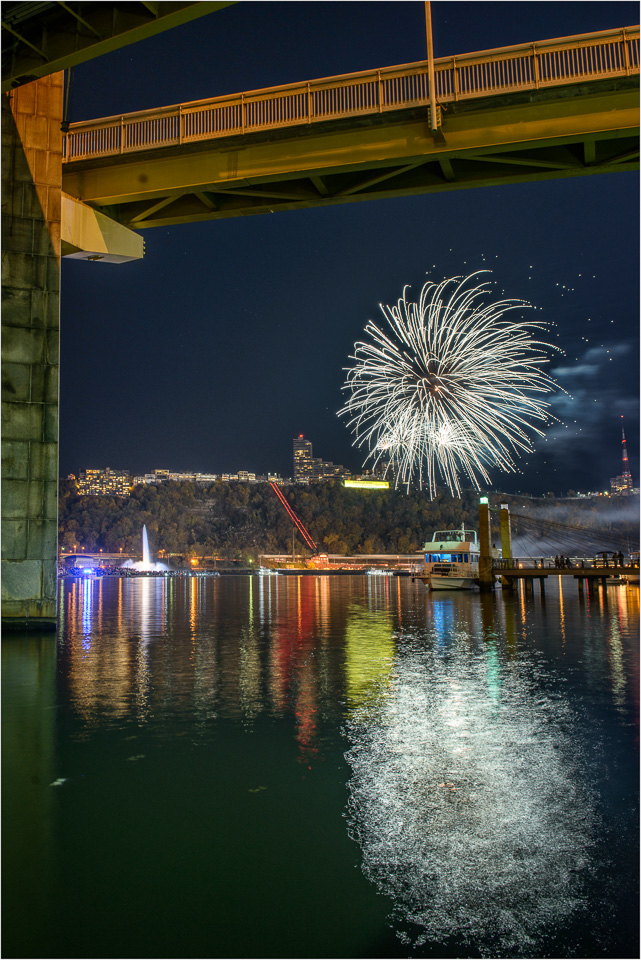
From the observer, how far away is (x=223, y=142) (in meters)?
22.0

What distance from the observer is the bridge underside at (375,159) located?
19656 millimetres

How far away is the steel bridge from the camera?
759 inches

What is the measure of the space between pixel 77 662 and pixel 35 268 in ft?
38.3

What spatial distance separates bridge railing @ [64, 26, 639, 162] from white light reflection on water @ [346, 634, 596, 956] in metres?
16.5

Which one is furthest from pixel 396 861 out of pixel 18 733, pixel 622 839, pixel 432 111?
pixel 432 111

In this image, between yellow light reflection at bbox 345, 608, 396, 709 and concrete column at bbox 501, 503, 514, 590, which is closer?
yellow light reflection at bbox 345, 608, 396, 709

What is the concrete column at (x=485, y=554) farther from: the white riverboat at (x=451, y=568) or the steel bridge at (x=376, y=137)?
the steel bridge at (x=376, y=137)

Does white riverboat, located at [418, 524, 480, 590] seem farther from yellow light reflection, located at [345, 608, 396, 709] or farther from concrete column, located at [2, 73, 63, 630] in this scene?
concrete column, located at [2, 73, 63, 630]

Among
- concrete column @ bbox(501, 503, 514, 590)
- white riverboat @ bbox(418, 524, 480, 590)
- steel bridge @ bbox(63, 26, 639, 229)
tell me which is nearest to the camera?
steel bridge @ bbox(63, 26, 639, 229)

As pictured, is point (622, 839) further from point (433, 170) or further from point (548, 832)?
point (433, 170)

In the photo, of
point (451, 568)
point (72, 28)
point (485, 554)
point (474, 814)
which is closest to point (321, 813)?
point (474, 814)

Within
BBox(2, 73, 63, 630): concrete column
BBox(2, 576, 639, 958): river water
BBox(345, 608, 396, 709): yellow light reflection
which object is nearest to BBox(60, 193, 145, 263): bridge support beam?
BBox(2, 73, 63, 630): concrete column

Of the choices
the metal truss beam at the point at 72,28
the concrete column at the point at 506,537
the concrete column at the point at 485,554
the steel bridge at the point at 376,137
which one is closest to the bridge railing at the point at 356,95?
the steel bridge at the point at 376,137

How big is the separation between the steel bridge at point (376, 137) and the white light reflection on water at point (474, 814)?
15973mm
